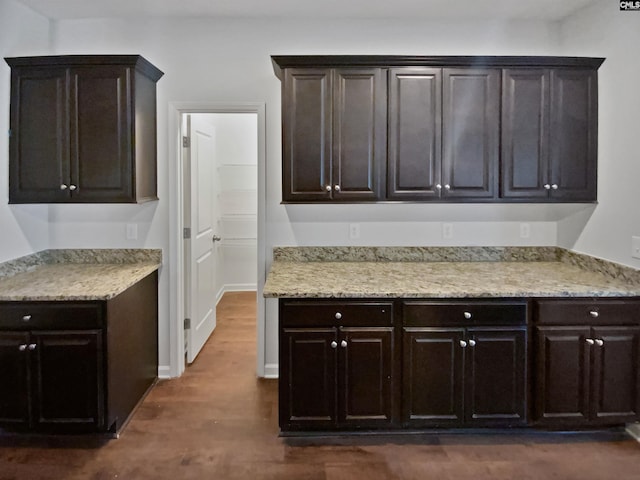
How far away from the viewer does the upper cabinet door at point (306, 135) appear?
3.10 metres

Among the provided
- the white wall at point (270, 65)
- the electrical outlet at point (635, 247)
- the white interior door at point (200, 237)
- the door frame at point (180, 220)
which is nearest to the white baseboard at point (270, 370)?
the door frame at point (180, 220)

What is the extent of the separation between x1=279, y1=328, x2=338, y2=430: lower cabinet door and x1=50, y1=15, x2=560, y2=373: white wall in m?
1.02

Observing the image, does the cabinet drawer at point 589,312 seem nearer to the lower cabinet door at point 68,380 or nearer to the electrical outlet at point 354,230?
the electrical outlet at point 354,230

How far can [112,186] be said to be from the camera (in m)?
3.16

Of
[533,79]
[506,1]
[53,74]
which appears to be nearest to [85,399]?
[53,74]

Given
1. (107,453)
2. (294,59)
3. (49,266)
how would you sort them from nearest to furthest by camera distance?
(107,453)
(294,59)
(49,266)

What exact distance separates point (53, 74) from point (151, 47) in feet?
2.37

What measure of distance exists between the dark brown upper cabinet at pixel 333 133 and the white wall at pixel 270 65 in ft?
1.50

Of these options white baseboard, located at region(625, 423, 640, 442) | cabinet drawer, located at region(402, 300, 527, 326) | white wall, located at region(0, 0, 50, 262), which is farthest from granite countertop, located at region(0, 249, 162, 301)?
white baseboard, located at region(625, 423, 640, 442)

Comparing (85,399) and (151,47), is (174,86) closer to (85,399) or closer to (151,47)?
(151,47)

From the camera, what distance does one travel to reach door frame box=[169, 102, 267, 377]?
3.56m

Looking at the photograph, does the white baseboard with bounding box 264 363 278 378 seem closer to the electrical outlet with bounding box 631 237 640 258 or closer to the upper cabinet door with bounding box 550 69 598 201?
the upper cabinet door with bounding box 550 69 598 201

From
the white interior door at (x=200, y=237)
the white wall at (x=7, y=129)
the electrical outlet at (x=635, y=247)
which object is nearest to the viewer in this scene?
the electrical outlet at (x=635, y=247)

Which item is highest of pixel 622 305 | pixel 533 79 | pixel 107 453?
pixel 533 79
